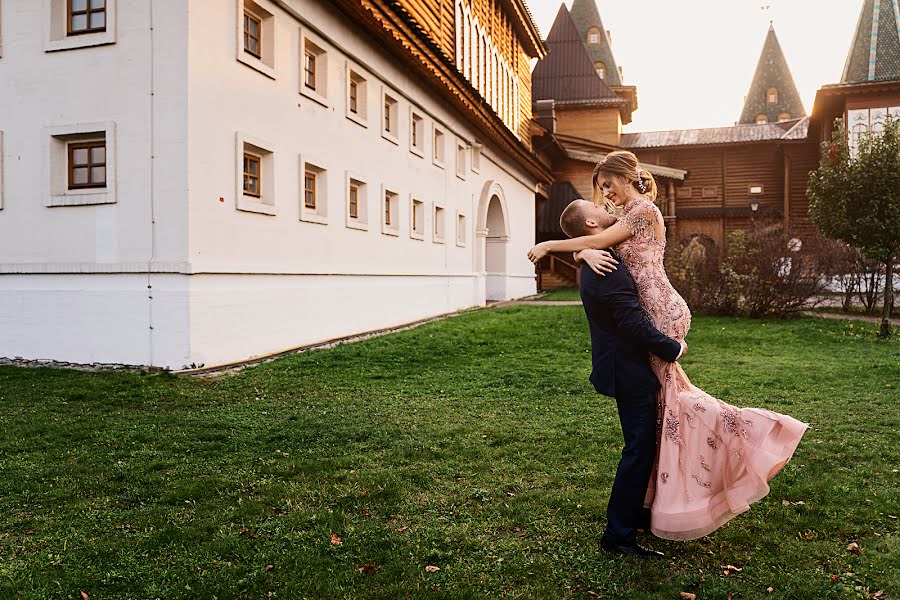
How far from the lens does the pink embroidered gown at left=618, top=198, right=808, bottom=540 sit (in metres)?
3.72

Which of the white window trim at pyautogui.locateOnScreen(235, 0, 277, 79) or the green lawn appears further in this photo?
the white window trim at pyautogui.locateOnScreen(235, 0, 277, 79)

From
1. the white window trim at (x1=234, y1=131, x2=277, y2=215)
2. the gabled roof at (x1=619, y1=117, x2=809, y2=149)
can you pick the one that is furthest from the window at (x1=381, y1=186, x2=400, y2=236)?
the gabled roof at (x1=619, y1=117, x2=809, y2=149)

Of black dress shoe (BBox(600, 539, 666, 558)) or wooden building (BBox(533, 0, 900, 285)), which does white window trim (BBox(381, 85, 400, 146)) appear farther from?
wooden building (BBox(533, 0, 900, 285))

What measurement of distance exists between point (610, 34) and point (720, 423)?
5882cm

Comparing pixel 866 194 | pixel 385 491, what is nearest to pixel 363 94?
pixel 866 194

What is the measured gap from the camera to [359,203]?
15875 millimetres

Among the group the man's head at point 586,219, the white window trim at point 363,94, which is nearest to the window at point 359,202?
the white window trim at point 363,94

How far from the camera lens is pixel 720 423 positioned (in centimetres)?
380

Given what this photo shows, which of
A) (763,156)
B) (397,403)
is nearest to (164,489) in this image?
(397,403)

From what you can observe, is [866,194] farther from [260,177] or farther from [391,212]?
[260,177]

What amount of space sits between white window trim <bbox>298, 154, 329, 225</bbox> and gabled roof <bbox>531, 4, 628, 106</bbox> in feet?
114

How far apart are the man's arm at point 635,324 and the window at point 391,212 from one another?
43.6 ft

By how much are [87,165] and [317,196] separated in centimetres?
408

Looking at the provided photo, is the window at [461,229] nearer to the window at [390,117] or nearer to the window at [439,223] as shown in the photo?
the window at [439,223]
